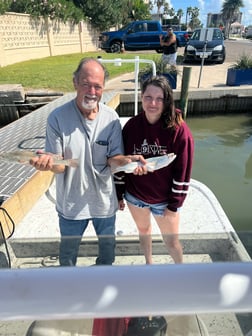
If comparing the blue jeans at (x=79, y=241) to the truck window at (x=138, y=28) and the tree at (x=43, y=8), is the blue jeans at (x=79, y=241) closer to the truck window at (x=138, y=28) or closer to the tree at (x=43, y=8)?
the tree at (x=43, y=8)

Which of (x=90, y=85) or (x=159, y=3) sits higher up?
(x=159, y=3)

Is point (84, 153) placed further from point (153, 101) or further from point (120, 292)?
point (120, 292)

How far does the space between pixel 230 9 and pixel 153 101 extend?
4535 inches

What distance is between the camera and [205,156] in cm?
688

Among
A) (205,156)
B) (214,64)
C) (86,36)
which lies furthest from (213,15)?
(205,156)

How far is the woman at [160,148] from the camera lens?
1.87 metres

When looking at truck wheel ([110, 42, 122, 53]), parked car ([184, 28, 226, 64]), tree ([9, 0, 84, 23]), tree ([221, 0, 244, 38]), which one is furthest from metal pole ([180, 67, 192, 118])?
tree ([221, 0, 244, 38])

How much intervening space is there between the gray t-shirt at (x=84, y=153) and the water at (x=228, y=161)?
10.1ft

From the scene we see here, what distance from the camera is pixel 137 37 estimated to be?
1830cm

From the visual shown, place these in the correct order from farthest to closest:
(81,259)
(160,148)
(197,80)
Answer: (197,80), (160,148), (81,259)

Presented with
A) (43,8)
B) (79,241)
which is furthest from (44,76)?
(79,241)

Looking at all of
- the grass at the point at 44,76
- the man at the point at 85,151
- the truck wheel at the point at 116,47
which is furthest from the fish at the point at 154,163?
the truck wheel at the point at 116,47

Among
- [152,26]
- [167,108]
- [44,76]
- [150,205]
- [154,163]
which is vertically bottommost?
[44,76]

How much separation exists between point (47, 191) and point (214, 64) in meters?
13.6
